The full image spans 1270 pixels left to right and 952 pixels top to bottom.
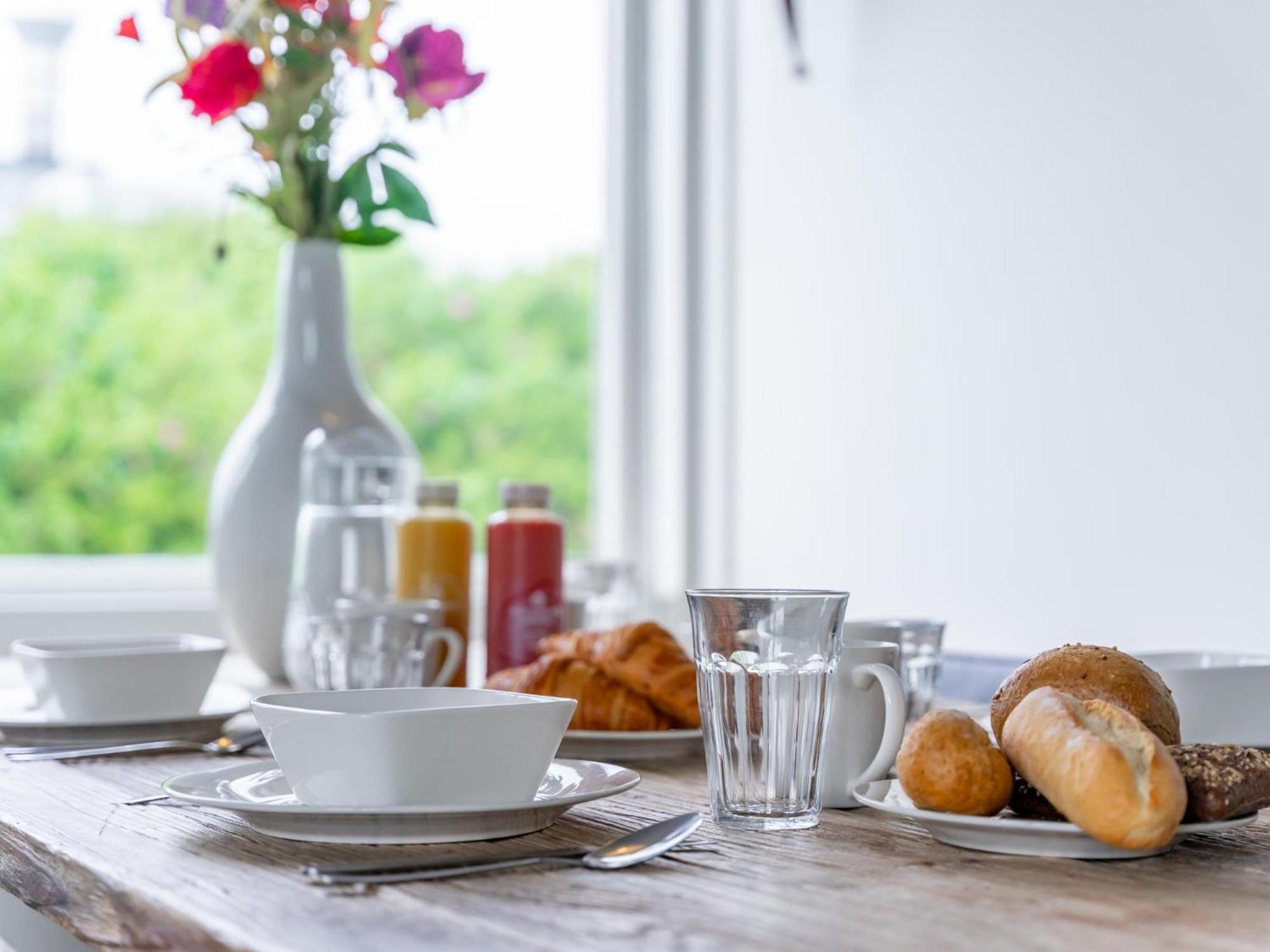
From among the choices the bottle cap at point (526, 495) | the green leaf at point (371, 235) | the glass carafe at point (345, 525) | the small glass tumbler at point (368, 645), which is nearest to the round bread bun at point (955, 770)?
the small glass tumbler at point (368, 645)

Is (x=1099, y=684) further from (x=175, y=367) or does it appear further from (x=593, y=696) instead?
(x=175, y=367)

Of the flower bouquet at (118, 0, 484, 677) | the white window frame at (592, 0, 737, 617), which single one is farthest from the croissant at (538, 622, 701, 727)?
the white window frame at (592, 0, 737, 617)

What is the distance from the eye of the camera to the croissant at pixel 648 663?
3.08 feet

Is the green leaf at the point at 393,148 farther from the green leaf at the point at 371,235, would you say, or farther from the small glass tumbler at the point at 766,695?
the small glass tumbler at the point at 766,695

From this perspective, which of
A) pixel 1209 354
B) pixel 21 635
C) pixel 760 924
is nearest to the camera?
pixel 760 924

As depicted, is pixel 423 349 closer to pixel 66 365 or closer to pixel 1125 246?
pixel 66 365

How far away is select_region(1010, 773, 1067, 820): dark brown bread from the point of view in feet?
2.01

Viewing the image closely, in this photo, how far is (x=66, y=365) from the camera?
94.9 inches

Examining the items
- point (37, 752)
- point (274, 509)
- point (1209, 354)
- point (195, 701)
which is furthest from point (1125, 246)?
point (37, 752)

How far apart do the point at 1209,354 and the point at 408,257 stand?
1.58m

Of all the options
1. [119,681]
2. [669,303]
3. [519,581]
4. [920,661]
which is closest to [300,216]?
[519,581]

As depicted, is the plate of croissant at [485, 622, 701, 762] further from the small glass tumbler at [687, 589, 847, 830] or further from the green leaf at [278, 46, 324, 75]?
the green leaf at [278, 46, 324, 75]

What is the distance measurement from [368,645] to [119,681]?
0.62 ft

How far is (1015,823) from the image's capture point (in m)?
0.58
